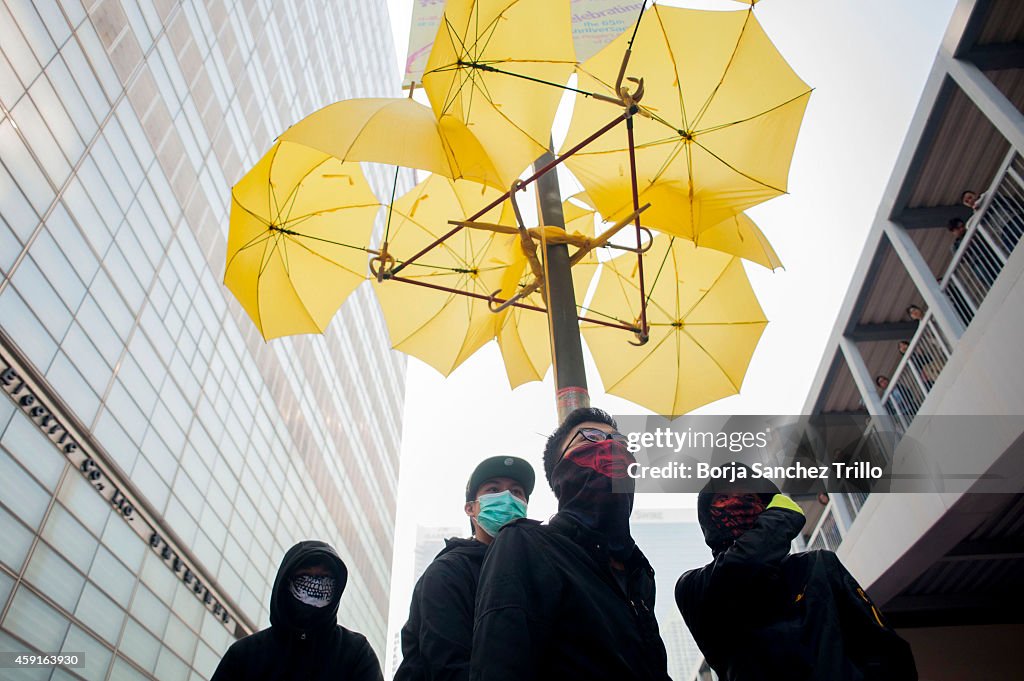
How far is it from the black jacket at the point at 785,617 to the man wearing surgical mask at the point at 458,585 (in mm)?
961

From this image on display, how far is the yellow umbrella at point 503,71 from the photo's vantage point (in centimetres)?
608

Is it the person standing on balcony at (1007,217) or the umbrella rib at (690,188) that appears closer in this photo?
the umbrella rib at (690,188)

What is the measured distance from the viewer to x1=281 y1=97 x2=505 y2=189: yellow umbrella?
20.7 ft

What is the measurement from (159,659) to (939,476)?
20732 mm

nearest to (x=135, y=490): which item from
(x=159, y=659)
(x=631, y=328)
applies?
(x=159, y=659)

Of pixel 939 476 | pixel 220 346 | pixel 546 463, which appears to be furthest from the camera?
pixel 220 346

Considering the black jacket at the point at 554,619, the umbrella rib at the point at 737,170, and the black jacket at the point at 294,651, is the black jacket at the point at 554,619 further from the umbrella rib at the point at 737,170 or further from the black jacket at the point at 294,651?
the umbrella rib at the point at 737,170

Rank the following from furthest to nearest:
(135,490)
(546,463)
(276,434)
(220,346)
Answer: (276,434) < (220,346) < (135,490) < (546,463)

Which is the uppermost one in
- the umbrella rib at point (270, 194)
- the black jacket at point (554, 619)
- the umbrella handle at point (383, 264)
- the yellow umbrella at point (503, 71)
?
the umbrella rib at point (270, 194)

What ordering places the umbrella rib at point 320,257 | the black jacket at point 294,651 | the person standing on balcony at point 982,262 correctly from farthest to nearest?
the person standing on balcony at point 982,262
the umbrella rib at point 320,257
the black jacket at point 294,651

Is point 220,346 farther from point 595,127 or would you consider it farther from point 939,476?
point 939,476

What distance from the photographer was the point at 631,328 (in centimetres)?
736

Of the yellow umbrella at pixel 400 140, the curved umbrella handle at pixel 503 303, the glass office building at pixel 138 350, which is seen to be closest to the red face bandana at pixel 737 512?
the curved umbrella handle at pixel 503 303

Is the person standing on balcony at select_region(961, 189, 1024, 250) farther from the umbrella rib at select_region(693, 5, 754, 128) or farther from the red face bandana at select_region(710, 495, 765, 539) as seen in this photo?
the red face bandana at select_region(710, 495, 765, 539)
